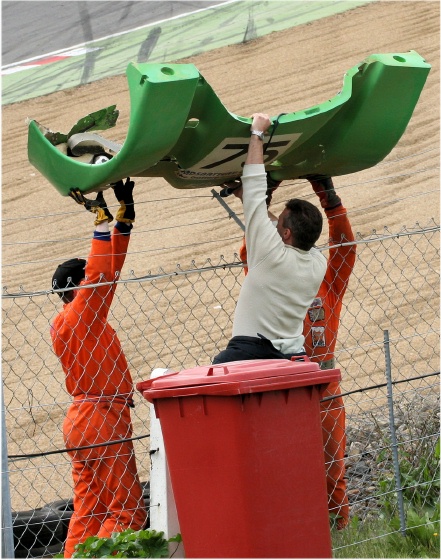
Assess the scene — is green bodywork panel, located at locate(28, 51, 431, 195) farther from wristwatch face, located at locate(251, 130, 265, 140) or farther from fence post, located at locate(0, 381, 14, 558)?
fence post, located at locate(0, 381, 14, 558)

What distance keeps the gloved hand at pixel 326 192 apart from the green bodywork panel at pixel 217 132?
110mm

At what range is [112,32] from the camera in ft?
59.7

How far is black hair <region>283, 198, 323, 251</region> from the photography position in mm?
4887

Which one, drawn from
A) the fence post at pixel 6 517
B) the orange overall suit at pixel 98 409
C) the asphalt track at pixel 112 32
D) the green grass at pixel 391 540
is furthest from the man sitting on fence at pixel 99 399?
the asphalt track at pixel 112 32

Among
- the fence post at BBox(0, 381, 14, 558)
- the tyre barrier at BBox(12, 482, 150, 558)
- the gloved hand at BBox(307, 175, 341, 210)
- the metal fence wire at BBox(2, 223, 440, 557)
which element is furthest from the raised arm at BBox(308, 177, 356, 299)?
the fence post at BBox(0, 381, 14, 558)

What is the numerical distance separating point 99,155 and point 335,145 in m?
1.26

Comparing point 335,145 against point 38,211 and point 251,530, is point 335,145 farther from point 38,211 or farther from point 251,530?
point 38,211

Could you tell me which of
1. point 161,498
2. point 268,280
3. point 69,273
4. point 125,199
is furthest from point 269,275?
point 69,273

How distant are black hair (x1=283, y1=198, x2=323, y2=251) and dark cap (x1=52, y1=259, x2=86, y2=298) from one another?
1.50 metres

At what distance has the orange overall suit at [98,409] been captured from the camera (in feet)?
17.9

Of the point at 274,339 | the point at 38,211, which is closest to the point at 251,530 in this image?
the point at 274,339

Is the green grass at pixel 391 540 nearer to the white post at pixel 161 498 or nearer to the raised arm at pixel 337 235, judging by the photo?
the white post at pixel 161 498

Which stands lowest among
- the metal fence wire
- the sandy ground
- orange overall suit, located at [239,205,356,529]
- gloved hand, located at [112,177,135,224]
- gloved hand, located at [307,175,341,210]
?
the sandy ground

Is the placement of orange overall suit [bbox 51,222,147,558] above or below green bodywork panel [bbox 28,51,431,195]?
below
